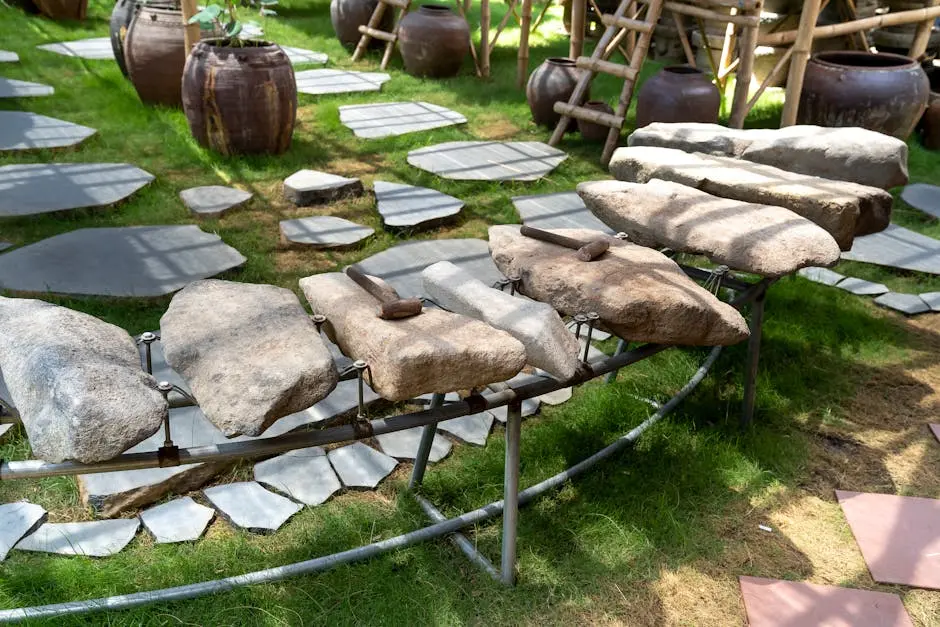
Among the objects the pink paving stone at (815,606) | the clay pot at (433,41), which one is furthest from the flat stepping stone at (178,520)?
the clay pot at (433,41)

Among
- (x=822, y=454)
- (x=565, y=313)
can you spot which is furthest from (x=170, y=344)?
(x=822, y=454)

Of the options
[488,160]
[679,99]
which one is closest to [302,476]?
[488,160]

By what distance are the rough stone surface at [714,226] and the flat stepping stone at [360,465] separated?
3.94 ft

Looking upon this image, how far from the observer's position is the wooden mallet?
213 cm

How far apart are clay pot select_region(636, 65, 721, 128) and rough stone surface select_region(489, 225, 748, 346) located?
3955 mm

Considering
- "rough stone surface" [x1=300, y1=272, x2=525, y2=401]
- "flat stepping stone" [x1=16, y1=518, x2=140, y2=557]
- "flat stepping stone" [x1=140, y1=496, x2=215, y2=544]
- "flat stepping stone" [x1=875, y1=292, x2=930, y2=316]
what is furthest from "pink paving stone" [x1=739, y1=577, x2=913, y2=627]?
"flat stepping stone" [x1=875, y1=292, x2=930, y2=316]

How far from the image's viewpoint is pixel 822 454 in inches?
125

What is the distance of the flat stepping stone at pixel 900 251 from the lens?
486 centimetres

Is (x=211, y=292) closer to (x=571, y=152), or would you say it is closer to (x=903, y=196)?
(x=571, y=152)

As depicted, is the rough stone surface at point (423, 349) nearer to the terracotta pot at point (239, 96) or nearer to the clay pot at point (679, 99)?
the terracotta pot at point (239, 96)

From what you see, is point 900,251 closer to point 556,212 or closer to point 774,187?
point 556,212

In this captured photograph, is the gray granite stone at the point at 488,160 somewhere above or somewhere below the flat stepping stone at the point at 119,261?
above

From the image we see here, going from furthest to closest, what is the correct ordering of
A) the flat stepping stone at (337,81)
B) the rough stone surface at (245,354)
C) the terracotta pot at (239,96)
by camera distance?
the flat stepping stone at (337,81)
the terracotta pot at (239,96)
the rough stone surface at (245,354)

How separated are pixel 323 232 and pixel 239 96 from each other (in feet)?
4.95
